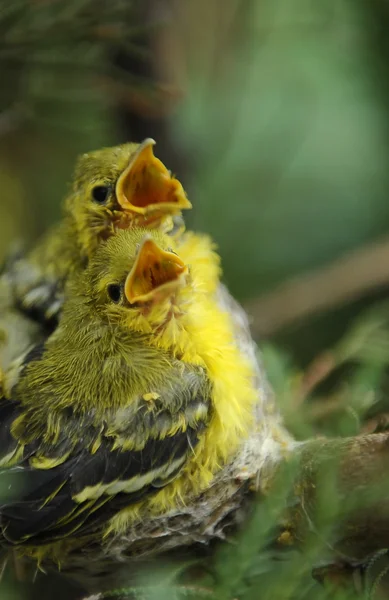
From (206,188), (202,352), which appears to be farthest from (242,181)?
(202,352)

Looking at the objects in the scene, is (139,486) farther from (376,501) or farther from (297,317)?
(297,317)

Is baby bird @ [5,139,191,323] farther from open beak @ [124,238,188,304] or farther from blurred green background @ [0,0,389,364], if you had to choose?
blurred green background @ [0,0,389,364]

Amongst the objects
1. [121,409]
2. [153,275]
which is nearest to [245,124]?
[153,275]

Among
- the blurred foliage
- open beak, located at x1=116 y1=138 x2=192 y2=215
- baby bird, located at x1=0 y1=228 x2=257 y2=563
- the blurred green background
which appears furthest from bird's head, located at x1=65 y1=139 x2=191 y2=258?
the blurred green background

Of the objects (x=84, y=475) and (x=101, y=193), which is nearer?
(x=84, y=475)

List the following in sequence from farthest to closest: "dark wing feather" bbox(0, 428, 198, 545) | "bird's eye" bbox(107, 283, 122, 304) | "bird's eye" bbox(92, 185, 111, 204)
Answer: "bird's eye" bbox(92, 185, 111, 204)
"bird's eye" bbox(107, 283, 122, 304)
"dark wing feather" bbox(0, 428, 198, 545)

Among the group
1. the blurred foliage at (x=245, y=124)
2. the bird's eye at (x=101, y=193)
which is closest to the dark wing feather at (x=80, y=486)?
the blurred foliage at (x=245, y=124)

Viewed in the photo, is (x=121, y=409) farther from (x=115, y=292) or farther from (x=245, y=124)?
(x=245, y=124)

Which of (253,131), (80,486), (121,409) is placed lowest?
(80,486)
